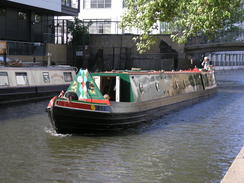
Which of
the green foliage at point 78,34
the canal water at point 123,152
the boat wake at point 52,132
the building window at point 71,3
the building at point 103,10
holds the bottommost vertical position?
the canal water at point 123,152

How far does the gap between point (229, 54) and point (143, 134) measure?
85806 mm

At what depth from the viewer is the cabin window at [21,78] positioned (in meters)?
21.5

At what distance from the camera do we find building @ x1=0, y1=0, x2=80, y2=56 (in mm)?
33200

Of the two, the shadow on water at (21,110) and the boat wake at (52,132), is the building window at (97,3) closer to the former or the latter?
the shadow on water at (21,110)

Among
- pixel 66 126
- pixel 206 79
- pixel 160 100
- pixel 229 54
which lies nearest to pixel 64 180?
pixel 66 126

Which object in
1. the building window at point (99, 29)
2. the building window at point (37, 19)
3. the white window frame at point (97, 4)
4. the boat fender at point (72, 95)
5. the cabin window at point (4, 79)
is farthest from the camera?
the white window frame at point (97, 4)

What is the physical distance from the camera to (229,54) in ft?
317

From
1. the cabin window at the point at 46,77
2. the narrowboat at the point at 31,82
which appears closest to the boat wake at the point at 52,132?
the narrowboat at the point at 31,82

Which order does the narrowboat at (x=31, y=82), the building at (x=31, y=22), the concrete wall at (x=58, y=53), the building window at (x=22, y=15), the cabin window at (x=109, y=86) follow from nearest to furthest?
1. the cabin window at (x=109, y=86)
2. the narrowboat at (x=31, y=82)
3. the building at (x=31, y=22)
4. the building window at (x=22, y=15)
5. the concrete wall at (x=58, y=53)

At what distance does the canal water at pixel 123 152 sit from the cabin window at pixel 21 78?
4180 mm

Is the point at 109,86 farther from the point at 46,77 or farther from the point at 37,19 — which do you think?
the point at 37,19

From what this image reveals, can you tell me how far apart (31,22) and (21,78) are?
1908 cm

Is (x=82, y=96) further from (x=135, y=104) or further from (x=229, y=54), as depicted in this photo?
(x=229, y=54)

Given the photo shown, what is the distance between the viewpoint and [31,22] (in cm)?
3978
